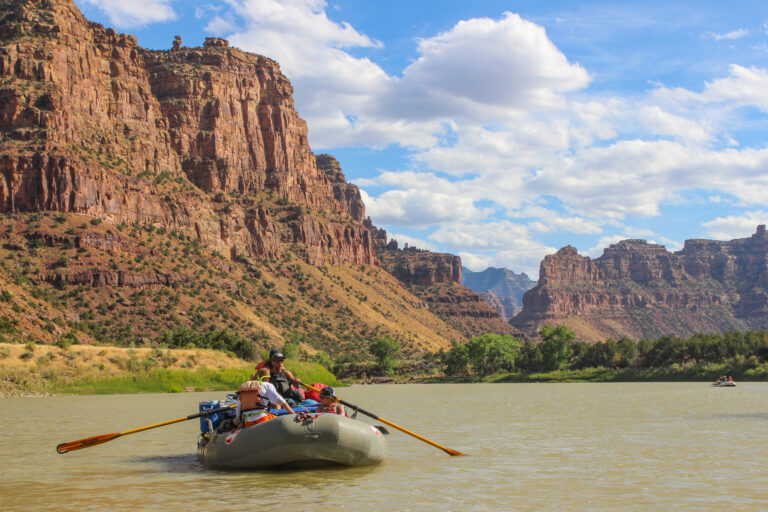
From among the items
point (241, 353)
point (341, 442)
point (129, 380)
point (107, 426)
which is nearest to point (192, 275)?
point (241, 353)

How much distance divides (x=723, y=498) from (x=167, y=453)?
57.0 ft

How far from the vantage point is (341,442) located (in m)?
19.5

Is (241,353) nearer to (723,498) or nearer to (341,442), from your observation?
(341,442)

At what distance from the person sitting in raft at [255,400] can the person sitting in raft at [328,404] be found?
92 cm

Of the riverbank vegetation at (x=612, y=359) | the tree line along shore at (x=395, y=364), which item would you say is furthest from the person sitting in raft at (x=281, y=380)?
the riverbank vegetation at (x=612, y=359)

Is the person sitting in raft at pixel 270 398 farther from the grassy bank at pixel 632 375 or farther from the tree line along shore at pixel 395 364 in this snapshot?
the grassy bank at pixel 632 375

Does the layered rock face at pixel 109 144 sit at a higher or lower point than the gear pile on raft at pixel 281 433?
higher

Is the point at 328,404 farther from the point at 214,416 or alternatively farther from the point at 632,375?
the point at 632,375

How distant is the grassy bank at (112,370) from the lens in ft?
193

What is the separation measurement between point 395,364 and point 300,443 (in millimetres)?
119191

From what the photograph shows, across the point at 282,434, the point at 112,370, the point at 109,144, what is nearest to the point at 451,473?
the point at 282,434

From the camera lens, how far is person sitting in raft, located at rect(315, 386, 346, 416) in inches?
823

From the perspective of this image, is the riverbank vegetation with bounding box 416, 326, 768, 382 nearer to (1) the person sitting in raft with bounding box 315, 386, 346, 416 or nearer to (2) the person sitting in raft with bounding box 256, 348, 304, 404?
(2) the person sitting in raft with bounding box 256, 348, 304, 404

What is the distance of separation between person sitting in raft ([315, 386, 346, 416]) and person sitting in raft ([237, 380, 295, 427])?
0.92 m
